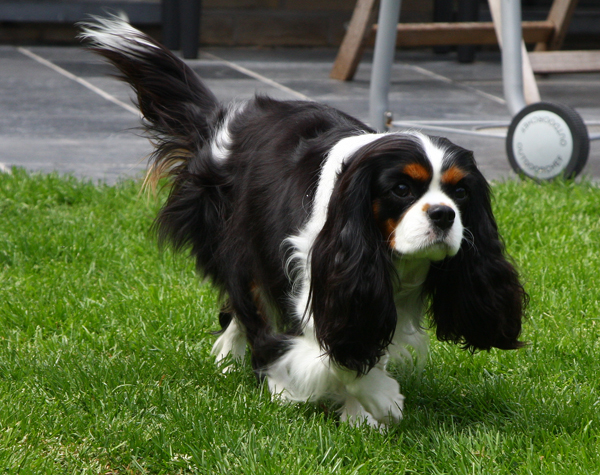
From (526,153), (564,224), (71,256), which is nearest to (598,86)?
(526,153)

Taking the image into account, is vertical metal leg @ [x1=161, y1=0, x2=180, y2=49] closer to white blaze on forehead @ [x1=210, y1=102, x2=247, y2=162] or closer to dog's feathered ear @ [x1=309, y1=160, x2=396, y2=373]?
white blaze on forehead @ [x1=210, y1=102, x2=247, y2=162]

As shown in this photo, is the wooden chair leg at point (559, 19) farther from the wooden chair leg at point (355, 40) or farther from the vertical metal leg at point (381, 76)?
the vertical metal leg at point (381, 76)

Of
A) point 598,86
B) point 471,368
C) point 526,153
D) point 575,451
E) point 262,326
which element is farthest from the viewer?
point 598,86

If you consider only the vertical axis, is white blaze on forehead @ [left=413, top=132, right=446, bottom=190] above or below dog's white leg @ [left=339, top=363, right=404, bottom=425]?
→ above

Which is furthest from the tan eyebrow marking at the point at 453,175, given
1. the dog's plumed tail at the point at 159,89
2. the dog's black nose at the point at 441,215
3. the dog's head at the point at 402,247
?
the dog's plumed tail at the point at 159,89

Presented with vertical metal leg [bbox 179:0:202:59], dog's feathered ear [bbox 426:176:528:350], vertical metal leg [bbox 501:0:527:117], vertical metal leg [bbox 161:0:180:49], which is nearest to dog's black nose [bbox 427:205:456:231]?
dog's feathered ear [bbox 426:176:528:350]

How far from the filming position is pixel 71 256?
3867 mm

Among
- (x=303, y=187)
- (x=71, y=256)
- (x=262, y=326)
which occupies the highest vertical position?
(x=303, y=187)

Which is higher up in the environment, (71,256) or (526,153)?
(526,153)

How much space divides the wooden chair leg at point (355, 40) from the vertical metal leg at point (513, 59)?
2.82 meters

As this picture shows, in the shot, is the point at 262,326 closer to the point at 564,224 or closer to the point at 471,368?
the point at 471,368

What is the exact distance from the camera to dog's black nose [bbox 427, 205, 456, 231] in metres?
2.12

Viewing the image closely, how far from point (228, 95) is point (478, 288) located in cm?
491

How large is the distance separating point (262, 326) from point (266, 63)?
Result: 670 cm
